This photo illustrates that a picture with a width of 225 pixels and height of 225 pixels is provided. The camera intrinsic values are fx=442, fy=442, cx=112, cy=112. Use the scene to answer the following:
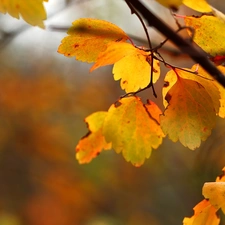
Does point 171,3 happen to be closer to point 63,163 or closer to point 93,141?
→ point 93,141

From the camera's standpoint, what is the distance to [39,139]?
10.5 feet

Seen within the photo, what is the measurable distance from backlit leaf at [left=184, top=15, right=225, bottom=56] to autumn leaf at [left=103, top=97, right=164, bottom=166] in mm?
108

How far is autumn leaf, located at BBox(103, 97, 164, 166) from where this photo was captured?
0.59 m

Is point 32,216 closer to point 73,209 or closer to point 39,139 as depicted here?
point 73,209

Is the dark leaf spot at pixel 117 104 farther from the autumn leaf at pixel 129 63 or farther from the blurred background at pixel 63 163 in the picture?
the blurred background at pixel 63 163

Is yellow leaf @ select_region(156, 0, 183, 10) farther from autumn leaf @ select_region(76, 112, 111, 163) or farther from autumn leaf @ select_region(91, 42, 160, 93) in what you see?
autumn leaf @ select_region(76, 112, 111, 163)

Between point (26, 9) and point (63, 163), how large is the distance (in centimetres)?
285

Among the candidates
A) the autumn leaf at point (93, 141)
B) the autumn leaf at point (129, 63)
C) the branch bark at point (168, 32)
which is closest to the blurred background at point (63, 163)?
the autumn leaf at point (93, 141)

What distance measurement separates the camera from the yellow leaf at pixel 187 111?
0.54 m

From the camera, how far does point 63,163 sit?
334 centimetres

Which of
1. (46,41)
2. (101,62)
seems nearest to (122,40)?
(101,62)

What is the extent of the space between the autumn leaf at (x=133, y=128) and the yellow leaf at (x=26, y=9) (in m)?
0.15

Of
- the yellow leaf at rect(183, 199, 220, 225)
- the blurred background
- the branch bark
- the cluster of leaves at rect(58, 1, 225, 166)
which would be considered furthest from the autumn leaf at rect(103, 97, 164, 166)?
the blurred background

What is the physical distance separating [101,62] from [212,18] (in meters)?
0.16
